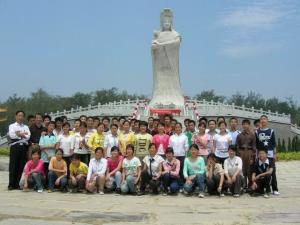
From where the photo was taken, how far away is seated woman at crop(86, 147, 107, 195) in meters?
8.71

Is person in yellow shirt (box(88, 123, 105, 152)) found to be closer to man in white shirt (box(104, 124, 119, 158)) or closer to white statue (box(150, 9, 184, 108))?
man in white shirt (box(104, 124, 119, 158))

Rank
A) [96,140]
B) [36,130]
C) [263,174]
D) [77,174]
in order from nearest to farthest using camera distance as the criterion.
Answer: [263,174]
[77,174]
[96,140]
[36,130]

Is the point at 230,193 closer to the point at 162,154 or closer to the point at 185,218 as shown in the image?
the point at 162,154

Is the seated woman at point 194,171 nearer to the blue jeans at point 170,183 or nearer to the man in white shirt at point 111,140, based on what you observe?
the blue jeans at point 170,183

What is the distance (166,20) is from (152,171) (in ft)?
50.4

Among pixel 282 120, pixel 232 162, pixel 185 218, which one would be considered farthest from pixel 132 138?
pixel 282 120

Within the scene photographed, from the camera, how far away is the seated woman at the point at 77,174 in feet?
29.1

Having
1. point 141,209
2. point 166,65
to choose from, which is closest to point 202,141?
point 141,209

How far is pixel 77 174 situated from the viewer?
8.98 meters

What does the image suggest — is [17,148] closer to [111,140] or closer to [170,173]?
[111,140]

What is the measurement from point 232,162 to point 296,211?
2225mm

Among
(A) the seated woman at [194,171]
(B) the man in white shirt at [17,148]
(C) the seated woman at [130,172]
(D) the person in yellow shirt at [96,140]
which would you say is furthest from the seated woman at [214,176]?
(B) the man in white shirt at [17,148]

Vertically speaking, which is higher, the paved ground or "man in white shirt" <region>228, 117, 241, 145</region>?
"man in white shirt" <region>228, 117, 241, 145</region>

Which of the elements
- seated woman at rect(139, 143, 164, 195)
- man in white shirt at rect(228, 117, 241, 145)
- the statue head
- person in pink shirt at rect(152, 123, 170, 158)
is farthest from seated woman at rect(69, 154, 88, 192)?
the statue head
